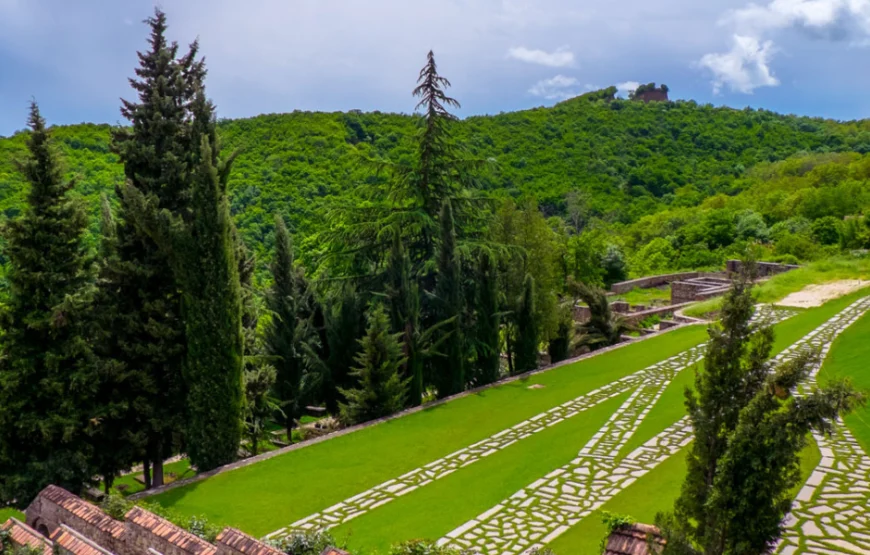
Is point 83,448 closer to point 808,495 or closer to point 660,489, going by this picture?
point 660,489

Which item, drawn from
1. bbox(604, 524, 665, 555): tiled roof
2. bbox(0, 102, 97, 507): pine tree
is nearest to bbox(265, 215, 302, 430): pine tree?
bbox(0, 102, 97, 507): pine tree

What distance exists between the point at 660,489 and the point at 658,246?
4034cm

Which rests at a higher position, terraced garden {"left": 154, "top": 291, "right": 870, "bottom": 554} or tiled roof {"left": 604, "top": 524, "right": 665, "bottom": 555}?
tiled roof {"left": 604, "top": 524, "right": 665, "bottom": 555}

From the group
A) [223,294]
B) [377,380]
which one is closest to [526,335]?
[377,380]

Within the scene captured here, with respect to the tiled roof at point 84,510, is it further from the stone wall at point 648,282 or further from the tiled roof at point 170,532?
the stone wall at point 648,282

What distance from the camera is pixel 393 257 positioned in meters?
16.7

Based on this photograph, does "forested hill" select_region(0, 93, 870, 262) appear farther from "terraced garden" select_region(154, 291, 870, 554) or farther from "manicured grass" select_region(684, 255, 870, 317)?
"manicured grass" select_region(684, 255, 870, 317)

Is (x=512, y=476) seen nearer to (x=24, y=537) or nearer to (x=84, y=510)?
(x=84, y=510)

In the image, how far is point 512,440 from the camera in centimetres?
1286

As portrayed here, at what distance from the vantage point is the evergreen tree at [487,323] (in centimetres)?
1833

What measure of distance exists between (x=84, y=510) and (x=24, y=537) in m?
1.05

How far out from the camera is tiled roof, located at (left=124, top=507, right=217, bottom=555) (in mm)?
6984

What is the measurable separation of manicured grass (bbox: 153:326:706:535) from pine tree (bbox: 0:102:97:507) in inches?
89.8

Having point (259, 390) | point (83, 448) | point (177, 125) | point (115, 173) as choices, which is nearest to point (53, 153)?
point (177, 125)
